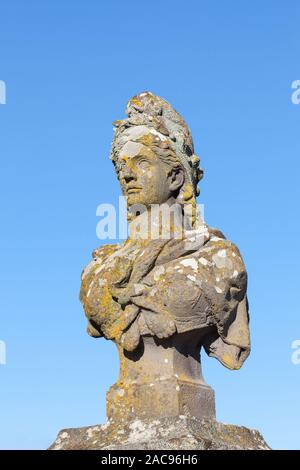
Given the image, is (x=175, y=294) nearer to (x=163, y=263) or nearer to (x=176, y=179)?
(x=163, y=263)

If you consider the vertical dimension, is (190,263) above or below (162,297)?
above

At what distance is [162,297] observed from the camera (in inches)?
390

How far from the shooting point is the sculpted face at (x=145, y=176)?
10594mm

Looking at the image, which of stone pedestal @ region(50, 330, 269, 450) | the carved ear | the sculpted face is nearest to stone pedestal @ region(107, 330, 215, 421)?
stone pedestal @ region(50, 330, 269, 450)

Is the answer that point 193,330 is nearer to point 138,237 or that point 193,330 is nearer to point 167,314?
point 167,314

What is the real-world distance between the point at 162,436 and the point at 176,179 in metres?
2.98

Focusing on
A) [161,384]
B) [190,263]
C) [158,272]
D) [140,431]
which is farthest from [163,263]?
[140,431]

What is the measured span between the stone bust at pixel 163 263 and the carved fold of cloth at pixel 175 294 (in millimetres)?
10

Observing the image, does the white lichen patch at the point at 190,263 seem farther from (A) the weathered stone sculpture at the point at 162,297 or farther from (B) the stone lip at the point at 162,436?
(B) the stone lip at the point at 162,436

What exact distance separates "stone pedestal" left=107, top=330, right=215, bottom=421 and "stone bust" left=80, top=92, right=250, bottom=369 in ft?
0.61

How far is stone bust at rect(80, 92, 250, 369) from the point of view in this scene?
9.95m

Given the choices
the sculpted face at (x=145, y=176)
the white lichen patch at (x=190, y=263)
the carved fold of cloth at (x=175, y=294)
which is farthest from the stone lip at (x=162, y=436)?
the sculpted face at (x=145, y=176)

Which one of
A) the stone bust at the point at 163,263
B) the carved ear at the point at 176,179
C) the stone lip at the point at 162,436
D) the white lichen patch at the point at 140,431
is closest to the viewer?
the stone lip at the point at 162,436
